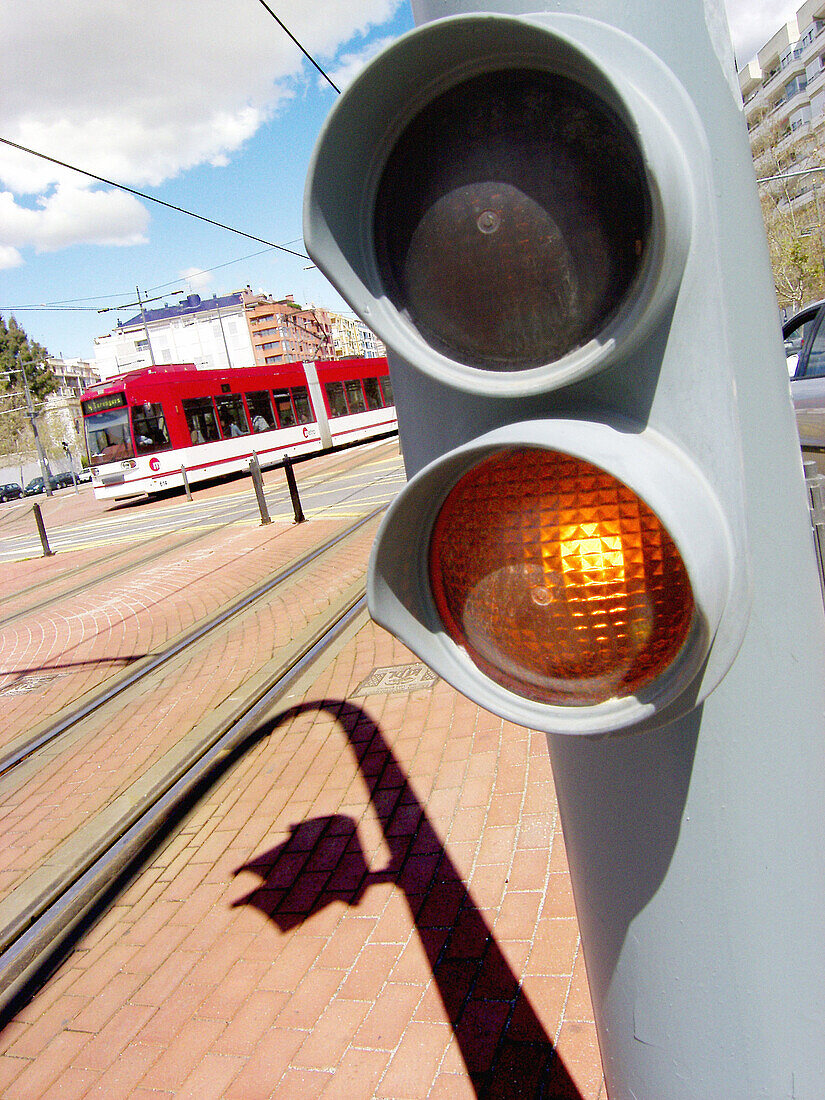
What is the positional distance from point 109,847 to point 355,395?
24636mm

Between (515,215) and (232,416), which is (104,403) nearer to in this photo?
(232,416)

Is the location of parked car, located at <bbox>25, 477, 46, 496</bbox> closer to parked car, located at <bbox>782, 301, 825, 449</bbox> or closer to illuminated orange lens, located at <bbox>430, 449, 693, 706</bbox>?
parked car, located at <bbox>782, 301, 825, 449</bbox>

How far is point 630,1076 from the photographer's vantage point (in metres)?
0.91

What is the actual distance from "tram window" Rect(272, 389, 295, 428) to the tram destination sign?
4.91m

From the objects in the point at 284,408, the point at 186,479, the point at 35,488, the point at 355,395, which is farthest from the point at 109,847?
the point at 35,488

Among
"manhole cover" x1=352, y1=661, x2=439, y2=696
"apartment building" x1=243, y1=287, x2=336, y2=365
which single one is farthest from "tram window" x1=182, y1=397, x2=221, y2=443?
"apartment building" x1=243, y1=287, x2=336, y2=365

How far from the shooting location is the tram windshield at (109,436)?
19.7 metres

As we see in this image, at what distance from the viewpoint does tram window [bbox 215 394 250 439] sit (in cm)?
2141

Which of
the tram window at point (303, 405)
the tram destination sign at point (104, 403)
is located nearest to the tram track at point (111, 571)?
the tram destination sign at point (104, 403)

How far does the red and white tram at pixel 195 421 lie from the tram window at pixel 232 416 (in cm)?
3

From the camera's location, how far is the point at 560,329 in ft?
2.24

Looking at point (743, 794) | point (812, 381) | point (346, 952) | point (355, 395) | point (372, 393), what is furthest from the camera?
point (372, 393)

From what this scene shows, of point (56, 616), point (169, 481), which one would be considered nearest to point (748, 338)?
point (56, 616)

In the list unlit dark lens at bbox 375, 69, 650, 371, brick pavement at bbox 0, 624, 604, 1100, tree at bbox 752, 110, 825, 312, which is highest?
tree at bbox 752, 110, 825, 312
